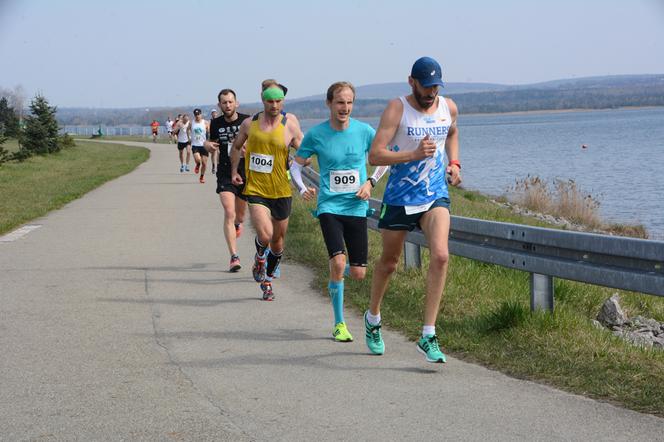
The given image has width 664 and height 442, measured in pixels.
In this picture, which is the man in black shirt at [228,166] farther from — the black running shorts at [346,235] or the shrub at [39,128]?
the shrub at [39,128]

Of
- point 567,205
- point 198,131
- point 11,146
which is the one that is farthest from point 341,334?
point 11,146

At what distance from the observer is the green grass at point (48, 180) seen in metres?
19.0

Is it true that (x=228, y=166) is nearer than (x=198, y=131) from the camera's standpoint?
Yes

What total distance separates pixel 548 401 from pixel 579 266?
5.51 feet

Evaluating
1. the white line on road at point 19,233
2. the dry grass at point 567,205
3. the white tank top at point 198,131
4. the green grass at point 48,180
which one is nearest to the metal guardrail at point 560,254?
the white line on road at point 19,233

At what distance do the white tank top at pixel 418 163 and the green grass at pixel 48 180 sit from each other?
996 cm

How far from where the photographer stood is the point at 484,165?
173 feet

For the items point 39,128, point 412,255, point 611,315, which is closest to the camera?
point 611,315

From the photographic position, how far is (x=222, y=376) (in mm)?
6555

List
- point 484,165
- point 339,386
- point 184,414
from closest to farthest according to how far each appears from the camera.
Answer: point 184,414 → point 339,386 → point 484,165

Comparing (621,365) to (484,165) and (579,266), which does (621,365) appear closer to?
(579,266)

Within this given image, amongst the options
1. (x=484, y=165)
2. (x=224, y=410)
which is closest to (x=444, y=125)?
(x=224, y=410)

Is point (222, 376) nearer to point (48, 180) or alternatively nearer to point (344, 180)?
point (344, 180)

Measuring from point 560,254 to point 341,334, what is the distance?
1.71m
